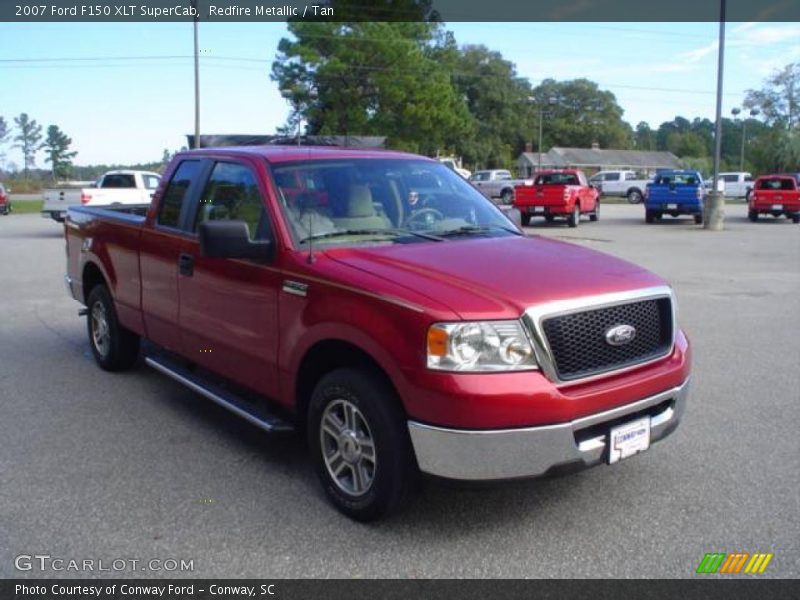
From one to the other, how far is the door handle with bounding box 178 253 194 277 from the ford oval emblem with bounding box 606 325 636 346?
274 centimetres

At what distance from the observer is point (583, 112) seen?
120m

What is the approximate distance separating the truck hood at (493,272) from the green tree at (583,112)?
117 metres

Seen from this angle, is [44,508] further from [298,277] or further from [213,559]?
[298,277]

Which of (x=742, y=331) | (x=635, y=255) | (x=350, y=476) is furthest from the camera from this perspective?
(x=635, y=255)

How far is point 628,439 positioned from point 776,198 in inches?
1106

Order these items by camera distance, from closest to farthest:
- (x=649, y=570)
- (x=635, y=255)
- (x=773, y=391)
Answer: (x=649, y=570)
(x=773, y=391)
(x=635, y=255)

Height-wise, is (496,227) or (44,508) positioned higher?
(496,227)

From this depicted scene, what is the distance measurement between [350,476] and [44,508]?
160 cm

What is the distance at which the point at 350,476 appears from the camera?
12.8ft

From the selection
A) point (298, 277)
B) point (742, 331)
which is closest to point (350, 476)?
point (298, 277)

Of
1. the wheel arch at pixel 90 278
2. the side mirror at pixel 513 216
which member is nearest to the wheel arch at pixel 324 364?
the side mirror at pixel 513 216

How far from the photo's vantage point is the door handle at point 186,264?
502cm

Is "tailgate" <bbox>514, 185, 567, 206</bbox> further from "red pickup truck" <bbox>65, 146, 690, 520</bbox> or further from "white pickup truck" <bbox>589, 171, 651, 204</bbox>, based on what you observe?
"white pickup truck" <bbox>589, 171, 651, 204</bbox>

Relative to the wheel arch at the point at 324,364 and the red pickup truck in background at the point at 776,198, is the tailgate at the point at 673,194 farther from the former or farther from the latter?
the wheel arch at the point at 324,364
